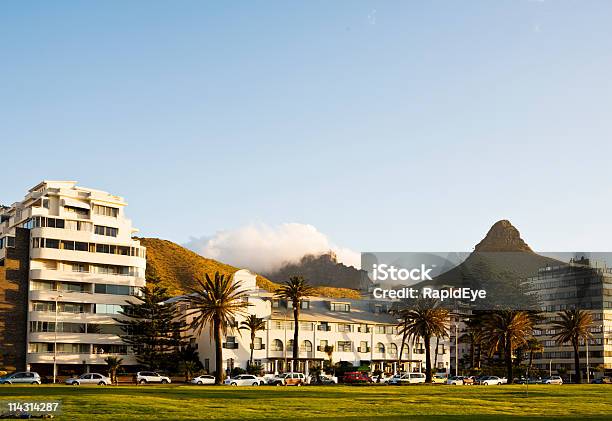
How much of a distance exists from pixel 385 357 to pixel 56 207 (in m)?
68.3

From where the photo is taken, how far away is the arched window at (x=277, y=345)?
153 metres

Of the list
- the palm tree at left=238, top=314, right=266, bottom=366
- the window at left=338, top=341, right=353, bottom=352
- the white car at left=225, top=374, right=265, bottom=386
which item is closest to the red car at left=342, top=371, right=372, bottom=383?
the white car at left=225, top=374, right=265, bottom=386

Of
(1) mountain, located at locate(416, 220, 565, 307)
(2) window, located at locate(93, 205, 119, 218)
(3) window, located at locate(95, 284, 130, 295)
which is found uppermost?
(2) window, located at locate(93, 205, 119, 218)

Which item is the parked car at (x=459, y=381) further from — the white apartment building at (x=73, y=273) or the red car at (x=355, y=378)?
the white apartment building at (x=73, y=273)

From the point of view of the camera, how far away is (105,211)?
14200 cm

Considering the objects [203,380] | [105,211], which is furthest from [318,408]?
[105,211]

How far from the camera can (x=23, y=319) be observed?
130 m

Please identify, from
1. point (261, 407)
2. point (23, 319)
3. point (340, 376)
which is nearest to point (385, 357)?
point (340, 376)

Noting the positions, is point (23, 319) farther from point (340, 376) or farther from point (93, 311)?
point (340, 376)

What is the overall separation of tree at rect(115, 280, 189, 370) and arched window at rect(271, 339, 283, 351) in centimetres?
1882

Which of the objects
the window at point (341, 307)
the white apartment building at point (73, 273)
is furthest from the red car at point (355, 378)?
the window at point (341, 307)

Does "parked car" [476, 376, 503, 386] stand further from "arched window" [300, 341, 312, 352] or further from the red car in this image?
"arched window" [300, 341, 312, 352]

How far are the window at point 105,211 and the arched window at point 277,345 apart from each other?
114 ft

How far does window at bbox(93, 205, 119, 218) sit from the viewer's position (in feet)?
461
